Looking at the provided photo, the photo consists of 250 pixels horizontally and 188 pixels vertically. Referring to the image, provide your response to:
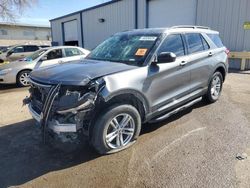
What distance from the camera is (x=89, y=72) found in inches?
138

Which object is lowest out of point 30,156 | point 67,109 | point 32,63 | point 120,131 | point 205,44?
point 30,156

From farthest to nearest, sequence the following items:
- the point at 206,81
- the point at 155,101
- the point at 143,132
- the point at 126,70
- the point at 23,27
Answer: the point at 23,27 → the point at 206,81 → the point at 143,132 → the point at 155,101 → the point at 126,70

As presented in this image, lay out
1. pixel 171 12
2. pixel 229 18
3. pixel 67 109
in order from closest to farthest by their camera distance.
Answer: pixel 67 109
pixel 229 18
pixel 171 12

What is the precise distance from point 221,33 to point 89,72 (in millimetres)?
11931

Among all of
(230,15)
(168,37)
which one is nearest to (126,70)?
(168,37)

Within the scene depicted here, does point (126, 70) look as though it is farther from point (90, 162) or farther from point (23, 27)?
point (23, 27)

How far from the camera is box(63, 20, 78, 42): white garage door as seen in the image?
26.5 m

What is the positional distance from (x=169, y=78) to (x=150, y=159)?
149cm

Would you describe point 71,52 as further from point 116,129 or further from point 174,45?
point 116,129

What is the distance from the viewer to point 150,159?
139 inches

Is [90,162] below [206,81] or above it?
below

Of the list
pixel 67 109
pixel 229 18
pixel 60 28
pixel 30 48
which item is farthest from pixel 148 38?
pixel 60 28

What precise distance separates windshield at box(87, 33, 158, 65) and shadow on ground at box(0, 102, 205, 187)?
54.2 inches

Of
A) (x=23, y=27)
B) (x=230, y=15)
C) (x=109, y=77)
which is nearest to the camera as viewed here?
(x=109, y=77)
